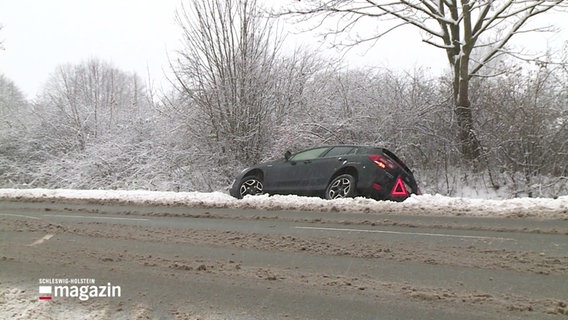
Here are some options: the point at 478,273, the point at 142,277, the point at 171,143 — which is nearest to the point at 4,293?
the point at 142,277

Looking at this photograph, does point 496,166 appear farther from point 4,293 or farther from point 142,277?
point 4,293

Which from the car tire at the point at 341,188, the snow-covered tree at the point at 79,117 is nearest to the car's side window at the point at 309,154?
the car tire at the point at 341,188

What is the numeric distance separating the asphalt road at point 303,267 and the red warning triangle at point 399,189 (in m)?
1.80

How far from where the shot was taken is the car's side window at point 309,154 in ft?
39.0

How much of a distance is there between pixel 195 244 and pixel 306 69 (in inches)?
520

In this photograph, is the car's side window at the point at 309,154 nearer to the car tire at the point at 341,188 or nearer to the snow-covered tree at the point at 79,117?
the car tire at the point at 341,188

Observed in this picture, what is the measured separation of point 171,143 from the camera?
1936cm

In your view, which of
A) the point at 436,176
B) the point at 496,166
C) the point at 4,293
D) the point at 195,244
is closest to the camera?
the point at 4,293

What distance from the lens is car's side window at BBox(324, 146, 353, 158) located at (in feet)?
37.5

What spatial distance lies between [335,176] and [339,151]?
0.75 metres

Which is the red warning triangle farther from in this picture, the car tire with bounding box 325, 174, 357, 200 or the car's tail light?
the car tire with bounding box 325, 174, 357, 200

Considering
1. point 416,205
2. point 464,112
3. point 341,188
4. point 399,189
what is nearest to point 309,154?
point 341,188

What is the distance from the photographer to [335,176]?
1123 centimetres

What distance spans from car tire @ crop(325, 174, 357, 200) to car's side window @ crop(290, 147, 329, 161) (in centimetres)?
98
